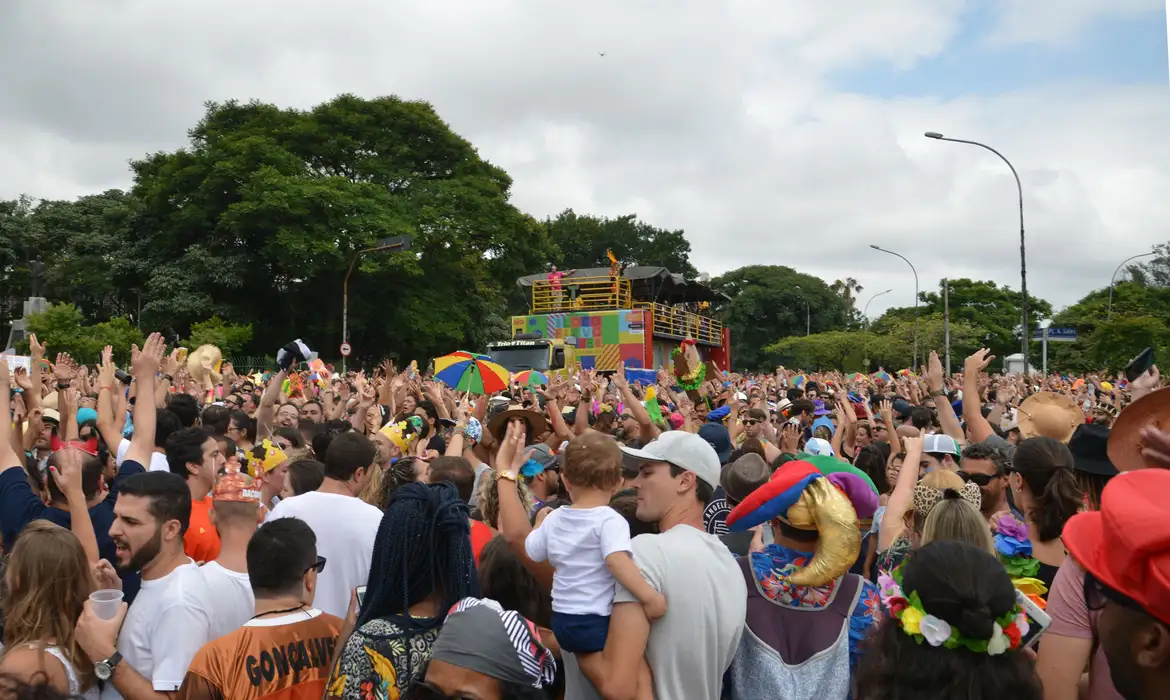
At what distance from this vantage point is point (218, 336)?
28797 millimetres

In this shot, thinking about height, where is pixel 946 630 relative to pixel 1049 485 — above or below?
below

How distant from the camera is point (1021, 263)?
24359 mm

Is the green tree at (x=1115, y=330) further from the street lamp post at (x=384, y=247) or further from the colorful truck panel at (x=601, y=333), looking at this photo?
the street lamp post at (x=384, y=247)

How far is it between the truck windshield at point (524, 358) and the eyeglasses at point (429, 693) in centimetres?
2174

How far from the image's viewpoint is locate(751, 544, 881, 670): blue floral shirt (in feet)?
10.3

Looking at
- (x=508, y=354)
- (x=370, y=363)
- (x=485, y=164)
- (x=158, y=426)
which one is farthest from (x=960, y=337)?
(x=158, y=426)

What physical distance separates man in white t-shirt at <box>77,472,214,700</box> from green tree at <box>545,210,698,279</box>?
240 ft

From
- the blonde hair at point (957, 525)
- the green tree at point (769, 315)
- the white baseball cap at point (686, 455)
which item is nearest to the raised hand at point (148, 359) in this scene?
the white baseball cap at point (686, 455)

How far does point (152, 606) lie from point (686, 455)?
2028 millimetres

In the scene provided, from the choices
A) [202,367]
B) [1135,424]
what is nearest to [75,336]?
[202,367]

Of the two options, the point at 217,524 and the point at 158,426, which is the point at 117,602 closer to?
the point at 217,524

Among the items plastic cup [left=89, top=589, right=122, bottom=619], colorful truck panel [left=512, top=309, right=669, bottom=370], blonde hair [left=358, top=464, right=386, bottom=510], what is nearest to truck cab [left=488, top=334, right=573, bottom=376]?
colorful truck panel [left=512, top=309, right=669, bottom=370]

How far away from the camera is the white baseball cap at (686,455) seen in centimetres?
324

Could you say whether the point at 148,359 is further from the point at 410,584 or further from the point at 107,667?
the point at 410,584
